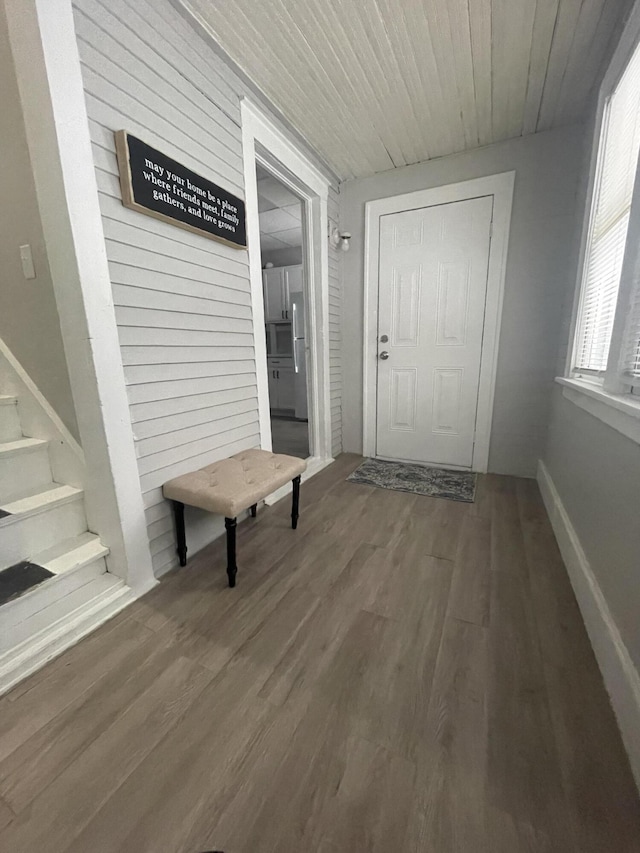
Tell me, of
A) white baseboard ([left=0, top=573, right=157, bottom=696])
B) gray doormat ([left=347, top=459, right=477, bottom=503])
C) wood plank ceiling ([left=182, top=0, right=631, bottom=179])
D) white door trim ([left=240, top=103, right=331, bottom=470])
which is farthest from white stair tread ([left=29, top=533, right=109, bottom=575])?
wood plank ceiling ([left=182, top=0, right=631, bottom=179])

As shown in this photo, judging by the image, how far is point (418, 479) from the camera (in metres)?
2.58

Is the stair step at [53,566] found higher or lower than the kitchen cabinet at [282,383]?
lower

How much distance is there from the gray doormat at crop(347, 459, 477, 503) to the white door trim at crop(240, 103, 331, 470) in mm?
467

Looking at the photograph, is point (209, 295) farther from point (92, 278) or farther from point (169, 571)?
point (169, 571)

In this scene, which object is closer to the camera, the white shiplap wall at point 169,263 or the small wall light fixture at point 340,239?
the white shiplap wall at point 169,263

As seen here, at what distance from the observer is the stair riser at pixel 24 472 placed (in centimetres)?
132

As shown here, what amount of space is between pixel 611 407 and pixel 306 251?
2.30 meters

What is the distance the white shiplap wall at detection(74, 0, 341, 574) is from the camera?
1194 mm

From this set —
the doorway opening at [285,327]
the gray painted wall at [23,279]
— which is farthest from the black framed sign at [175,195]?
the doorway opening at [285,327]

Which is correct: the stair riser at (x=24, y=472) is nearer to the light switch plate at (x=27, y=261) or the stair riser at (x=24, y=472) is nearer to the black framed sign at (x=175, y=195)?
the light switch plate at (x=27, y=261)

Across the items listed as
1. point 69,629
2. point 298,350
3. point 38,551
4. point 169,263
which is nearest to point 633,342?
point 169,263

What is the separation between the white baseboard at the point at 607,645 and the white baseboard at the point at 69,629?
1627 millimetres

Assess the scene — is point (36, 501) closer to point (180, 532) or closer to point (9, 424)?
point (9, 424)

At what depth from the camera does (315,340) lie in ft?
9.01
